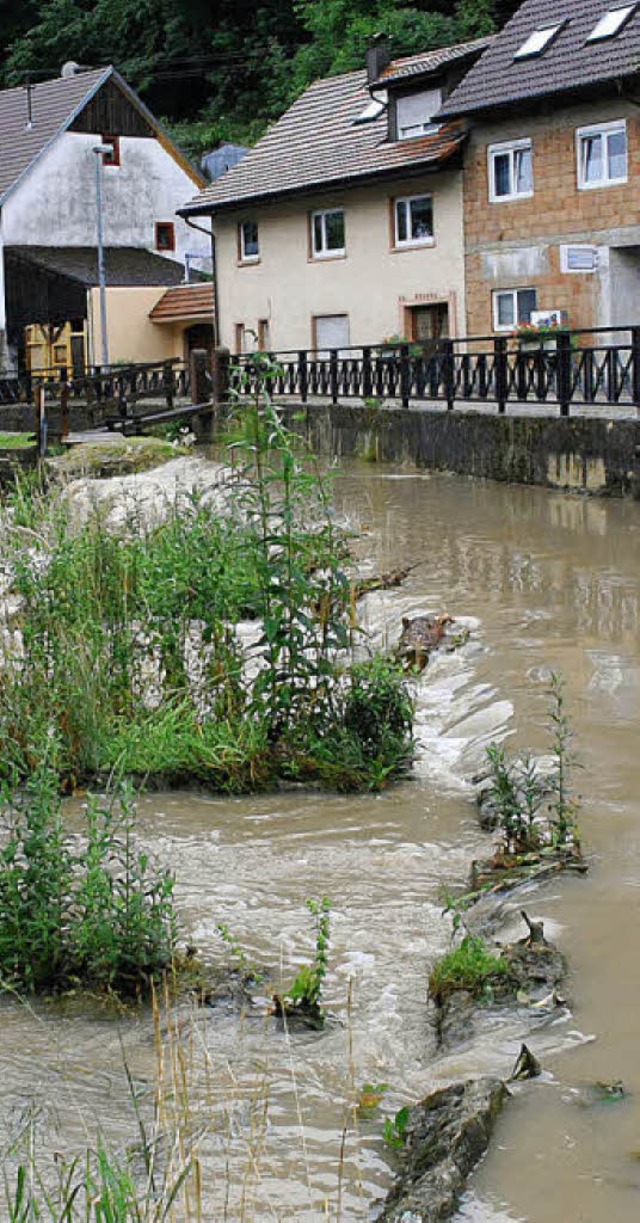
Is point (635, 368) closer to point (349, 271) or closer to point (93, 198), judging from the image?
point (349, 271)

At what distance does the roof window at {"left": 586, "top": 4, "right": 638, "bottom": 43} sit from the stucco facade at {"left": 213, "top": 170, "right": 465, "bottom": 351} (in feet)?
15.3

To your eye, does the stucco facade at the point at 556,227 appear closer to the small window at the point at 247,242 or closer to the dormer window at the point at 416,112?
the dormer window at the point at 416,112

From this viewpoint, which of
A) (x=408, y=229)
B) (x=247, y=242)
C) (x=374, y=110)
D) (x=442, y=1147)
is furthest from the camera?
(x=247, y=242)

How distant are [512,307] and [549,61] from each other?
4.54 metres

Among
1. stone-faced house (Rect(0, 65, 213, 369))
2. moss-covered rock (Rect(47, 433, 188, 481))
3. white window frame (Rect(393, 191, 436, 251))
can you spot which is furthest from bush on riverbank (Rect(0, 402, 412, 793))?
stone-faced house (Rect(0, 65, 213, 369))

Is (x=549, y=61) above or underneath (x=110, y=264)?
above

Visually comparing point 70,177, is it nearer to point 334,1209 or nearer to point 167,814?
point 167,814

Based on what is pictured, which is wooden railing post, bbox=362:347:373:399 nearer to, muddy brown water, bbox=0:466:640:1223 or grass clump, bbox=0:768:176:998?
muddy brown water, bbox=0:466:640:1223

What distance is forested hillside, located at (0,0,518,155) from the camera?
183 ft

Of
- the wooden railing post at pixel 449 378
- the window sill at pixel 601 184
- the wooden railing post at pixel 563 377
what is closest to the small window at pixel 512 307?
the window sill at pixel 601 184

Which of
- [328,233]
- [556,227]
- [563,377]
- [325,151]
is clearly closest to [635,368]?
[563,377]

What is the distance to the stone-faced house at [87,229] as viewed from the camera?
165 feet

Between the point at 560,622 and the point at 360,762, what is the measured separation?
3.61 metres

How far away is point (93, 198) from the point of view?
177 ft
